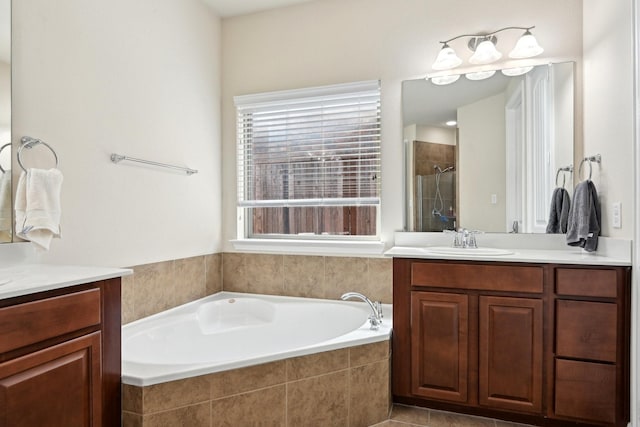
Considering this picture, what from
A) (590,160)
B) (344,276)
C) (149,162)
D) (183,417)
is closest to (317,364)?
(183,417)

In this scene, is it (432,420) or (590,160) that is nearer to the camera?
(432,420)

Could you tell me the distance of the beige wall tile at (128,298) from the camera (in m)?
2.11

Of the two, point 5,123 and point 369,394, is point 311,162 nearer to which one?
point 369,394

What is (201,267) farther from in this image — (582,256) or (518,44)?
(518,44)

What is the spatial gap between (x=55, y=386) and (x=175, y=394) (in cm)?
46

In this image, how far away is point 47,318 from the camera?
1.24m

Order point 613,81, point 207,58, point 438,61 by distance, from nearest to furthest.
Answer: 1. point 613,81
2. point 438,61
3. point 207,58

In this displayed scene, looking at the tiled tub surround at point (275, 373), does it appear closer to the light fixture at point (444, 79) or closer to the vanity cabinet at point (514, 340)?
the vanity cabinet at point (514, 340)

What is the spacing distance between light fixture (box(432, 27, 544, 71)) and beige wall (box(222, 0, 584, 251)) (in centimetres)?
7

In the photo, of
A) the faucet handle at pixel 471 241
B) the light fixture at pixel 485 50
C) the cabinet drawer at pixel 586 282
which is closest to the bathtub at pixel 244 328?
the faucet handle at pixel 471 241

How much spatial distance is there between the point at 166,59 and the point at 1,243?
4.94ft

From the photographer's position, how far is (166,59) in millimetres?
2459

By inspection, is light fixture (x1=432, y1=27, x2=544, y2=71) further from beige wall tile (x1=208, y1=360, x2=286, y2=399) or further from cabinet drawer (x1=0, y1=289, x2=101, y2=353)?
cabinet drawer (x1=0, y1=289, x2=101, y2=353)

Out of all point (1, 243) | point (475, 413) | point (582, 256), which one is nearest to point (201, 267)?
point (1, 243)
